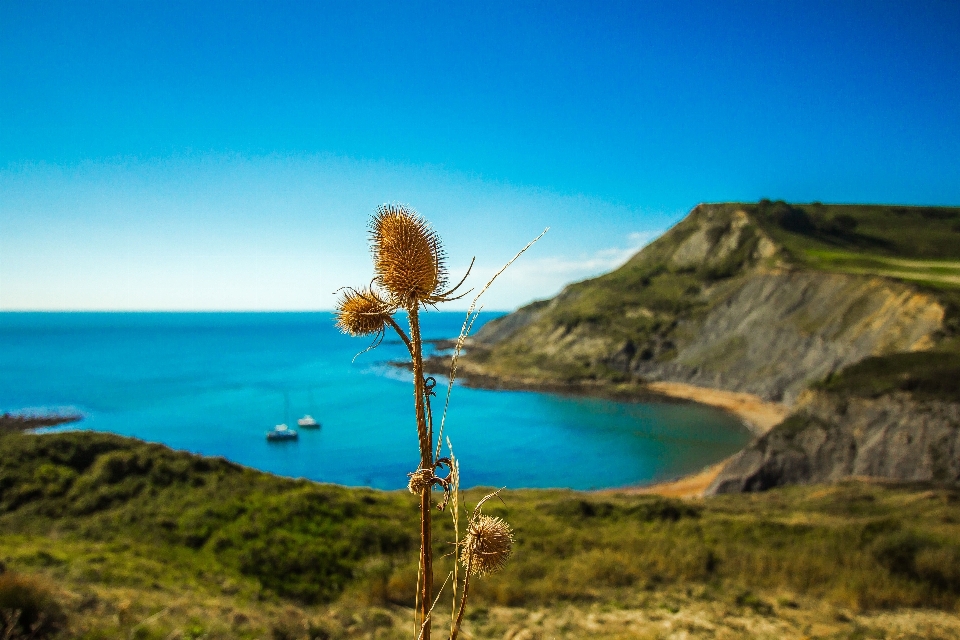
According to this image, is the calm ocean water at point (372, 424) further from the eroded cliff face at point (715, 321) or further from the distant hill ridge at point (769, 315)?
the distant hill ridge at point (769, 315)

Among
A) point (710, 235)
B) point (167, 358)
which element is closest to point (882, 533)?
point (710, 235)

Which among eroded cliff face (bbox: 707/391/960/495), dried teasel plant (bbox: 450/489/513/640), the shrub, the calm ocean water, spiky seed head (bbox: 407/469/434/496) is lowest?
the calm ocean water

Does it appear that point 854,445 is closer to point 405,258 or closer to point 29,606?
point 29,606

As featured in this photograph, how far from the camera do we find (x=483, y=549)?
5.25 feet

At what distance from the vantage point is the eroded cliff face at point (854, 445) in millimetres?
25391

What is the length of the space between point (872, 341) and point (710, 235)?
39.2 m

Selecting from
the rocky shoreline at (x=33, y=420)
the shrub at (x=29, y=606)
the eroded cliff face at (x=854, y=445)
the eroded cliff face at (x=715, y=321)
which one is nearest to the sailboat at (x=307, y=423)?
the rocky shoreline at (x=33, y=420)

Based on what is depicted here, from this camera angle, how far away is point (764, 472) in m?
27.7

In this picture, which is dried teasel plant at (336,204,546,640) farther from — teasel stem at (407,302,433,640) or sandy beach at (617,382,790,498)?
sandy beach at (617,382,790,498)

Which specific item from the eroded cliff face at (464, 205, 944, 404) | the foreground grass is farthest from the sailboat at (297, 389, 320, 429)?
the foreground grass

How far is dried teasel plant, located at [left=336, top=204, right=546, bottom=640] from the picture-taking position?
1.35 m

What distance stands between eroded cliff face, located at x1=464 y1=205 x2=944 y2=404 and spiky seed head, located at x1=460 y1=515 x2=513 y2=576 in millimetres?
47231

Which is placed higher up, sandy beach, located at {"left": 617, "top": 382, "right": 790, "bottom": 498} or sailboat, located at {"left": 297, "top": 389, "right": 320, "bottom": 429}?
sandy beach, located at {"left": 617, "top": 382, "right": 790, "bottom": 498}

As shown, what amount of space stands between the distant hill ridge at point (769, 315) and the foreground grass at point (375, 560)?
16131 millimetres
